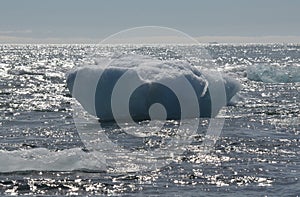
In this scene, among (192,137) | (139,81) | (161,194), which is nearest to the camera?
(161,194)

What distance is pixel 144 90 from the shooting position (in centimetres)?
2975

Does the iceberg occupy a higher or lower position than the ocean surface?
higher

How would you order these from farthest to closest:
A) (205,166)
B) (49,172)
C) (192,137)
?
(192,137) → (205,166) → (49,172)

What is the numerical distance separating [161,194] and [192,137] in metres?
9.73

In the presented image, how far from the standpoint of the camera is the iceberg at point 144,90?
29.8 m

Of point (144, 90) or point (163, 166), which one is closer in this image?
point (163, 166)

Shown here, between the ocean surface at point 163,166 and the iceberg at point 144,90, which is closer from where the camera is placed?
the ocean surface at point 163,166

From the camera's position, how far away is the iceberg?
2975cm

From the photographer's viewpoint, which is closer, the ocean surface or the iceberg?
the ocean surface

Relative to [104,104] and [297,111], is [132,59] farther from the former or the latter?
[297,111]

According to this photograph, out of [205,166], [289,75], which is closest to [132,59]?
[205,166]

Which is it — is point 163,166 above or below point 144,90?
below

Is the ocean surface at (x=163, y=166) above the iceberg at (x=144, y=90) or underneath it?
underneath

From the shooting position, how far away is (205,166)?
21172 millimetres
